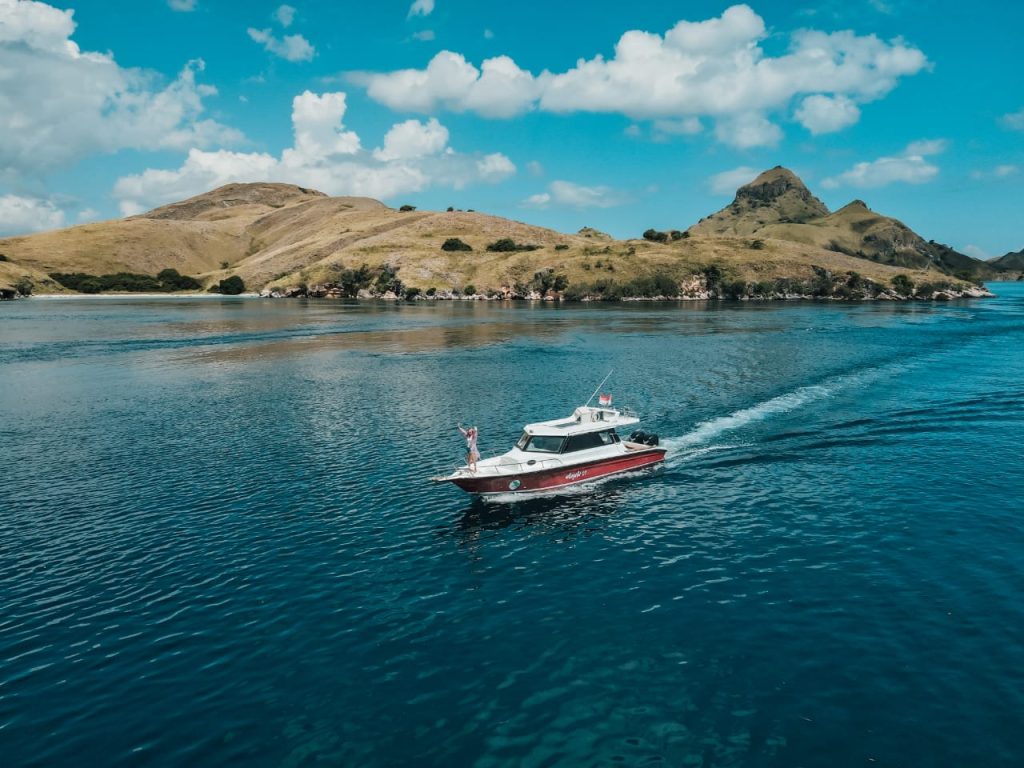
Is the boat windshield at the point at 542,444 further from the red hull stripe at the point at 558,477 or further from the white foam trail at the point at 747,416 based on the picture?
the white foam trail at the point at 747,416

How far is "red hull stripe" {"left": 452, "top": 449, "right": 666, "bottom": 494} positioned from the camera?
124 ft

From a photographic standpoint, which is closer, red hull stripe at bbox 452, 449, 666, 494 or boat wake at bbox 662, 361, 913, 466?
red hull stripe at bbox 452, 449, 666, 494

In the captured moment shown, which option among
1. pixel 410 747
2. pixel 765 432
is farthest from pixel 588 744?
pixel 765 432

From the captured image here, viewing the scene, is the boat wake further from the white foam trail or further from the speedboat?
the speedboat

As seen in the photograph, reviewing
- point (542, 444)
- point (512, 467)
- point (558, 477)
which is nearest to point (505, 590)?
point (512, 467)

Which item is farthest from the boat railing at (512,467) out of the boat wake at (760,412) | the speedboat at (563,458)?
the boat wake at (760,412)

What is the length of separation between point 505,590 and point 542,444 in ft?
47.2

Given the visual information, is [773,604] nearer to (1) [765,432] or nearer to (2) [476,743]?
(2) [476,743]

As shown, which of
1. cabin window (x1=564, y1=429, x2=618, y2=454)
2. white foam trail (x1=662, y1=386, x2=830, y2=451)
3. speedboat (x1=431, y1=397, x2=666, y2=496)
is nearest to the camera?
speedboat (x1=431, y1=397, x2=666, y2=496)

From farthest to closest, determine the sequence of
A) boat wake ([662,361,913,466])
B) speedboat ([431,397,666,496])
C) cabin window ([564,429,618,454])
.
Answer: boat wake ([662,361,913,466]) < cabin window ([564,429,618,454]) < speedboat ([431,397,666,496])

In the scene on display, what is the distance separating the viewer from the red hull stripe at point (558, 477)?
37.8 metres

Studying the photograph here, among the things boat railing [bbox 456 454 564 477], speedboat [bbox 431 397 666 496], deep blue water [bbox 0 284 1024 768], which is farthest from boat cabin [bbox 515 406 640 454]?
deep blue water [bbox 0 284 1024 768]

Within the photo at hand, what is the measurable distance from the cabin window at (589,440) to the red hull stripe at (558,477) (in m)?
1.28

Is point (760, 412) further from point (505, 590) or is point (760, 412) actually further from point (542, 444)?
point (505, 590)
